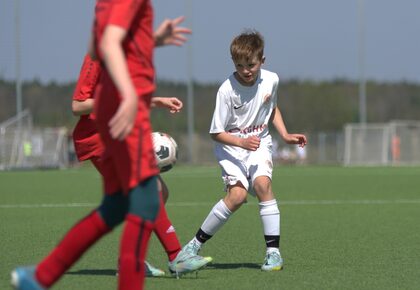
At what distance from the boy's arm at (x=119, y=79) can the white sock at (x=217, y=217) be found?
2941 mm

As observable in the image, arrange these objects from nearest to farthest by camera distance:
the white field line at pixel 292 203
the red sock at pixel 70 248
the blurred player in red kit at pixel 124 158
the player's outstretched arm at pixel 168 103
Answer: the blurred player in red kit at pixel 124 158
the red sock at pixel 70 248
the player's outstretched arm at pixel 168 103
the white field line at pixel 292 203

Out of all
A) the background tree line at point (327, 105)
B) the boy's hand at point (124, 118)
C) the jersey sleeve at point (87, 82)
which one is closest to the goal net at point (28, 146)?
the background tree line at point (327, 105)

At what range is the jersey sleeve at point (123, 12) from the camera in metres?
4.14

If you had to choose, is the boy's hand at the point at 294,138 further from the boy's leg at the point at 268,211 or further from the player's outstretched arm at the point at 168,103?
the player's outstretched arm at the point at 168,103

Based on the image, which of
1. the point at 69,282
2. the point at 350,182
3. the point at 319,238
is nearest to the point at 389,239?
the point at 319,238

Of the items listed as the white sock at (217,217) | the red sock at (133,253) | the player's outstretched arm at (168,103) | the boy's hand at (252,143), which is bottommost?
the white sock at (217,217)

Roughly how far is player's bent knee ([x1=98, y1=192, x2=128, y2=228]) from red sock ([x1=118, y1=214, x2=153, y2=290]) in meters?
0.11

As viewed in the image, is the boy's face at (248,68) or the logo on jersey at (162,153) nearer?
the logo on jersey at (162,153)

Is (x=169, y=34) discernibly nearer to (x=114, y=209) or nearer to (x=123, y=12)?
(x=123, y=12)

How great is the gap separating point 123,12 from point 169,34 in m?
→ 0.35

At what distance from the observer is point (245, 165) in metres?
6.94

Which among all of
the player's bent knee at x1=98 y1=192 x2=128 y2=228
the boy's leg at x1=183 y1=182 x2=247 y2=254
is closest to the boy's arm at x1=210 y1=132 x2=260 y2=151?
the boy's leg at x1=183 y1=182 x2=247 y2=254

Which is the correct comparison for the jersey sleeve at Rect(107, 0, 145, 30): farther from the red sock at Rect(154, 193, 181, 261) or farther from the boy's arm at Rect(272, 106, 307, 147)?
the boy's arm at Rect(272, 106, 307, 147)

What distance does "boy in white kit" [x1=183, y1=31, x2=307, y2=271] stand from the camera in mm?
6848
